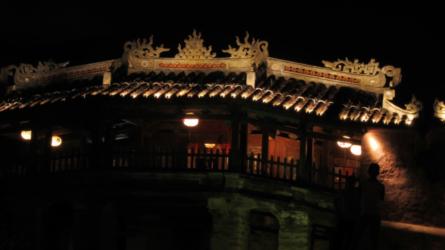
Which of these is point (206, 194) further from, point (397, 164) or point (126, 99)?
point (397, 164)

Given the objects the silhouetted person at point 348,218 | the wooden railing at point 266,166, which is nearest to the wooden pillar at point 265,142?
the wooden railing at point 266,166

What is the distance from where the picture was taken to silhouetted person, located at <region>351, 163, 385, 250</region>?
89.0 feet

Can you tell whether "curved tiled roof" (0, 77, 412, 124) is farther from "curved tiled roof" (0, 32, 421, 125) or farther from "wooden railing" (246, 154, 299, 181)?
"wooden railing" (246, 154, 299, 181)

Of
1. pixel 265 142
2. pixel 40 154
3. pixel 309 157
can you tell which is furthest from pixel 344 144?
pixel 40 154

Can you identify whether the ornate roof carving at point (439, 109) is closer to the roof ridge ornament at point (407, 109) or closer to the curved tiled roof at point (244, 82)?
the roof ridge ornament at point (407, 109)

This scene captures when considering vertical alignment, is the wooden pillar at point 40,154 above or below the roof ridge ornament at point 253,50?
below

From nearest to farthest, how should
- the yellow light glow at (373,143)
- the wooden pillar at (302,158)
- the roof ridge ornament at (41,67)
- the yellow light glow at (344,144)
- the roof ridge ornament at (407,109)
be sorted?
the roof ridge ornament at (407,109), the wooden pillar at (302,158), the yellow light glow at (373,143), the yellow light glow at (344,144), the roof ridge ornament at (41,67)

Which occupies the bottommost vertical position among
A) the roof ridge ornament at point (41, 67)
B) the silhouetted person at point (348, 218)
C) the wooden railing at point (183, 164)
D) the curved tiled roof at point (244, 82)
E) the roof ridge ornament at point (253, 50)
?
the silhouetted person at point (348, 218)

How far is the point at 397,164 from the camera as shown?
3381 centimetres

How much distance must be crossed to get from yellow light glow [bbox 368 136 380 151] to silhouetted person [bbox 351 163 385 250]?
7.10 meters

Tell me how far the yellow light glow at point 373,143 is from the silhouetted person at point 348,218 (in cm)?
557

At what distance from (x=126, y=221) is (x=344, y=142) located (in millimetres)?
8054

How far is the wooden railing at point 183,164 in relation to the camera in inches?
1316

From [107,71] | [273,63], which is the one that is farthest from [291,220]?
[107,71]
